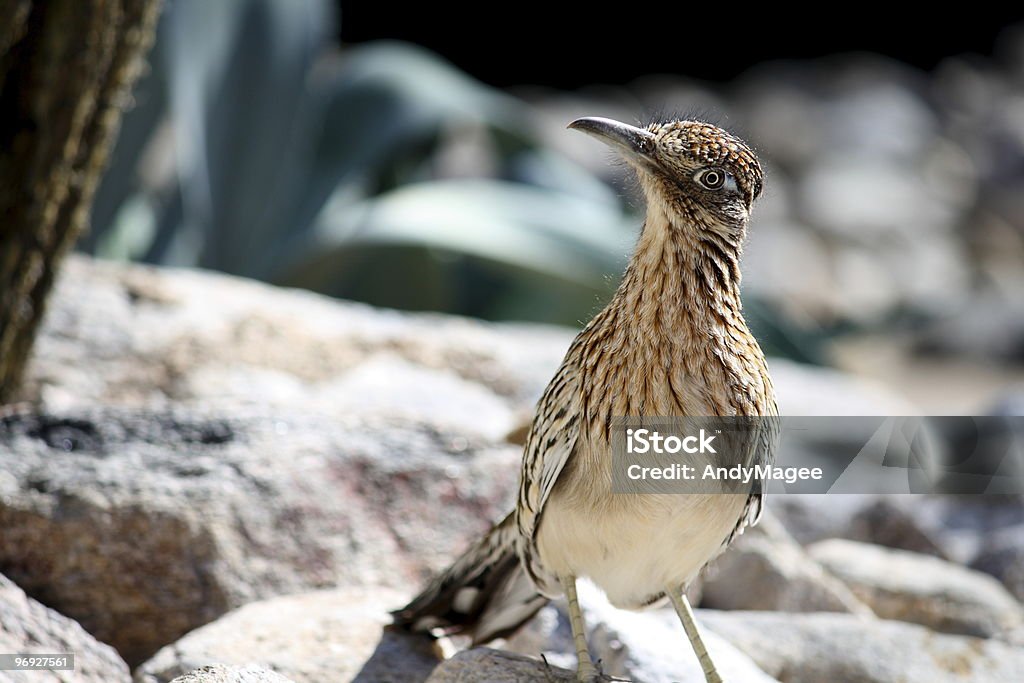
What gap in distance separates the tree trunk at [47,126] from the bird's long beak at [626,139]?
1.97 metres

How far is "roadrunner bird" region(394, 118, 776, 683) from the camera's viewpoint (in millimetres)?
2521

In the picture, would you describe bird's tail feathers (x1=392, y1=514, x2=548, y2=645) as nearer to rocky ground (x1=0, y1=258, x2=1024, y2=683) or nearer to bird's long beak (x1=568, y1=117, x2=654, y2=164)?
rocky ground (x1=0, y1=258, x2=1024, y2=683)

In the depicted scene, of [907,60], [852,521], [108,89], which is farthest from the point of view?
[907,60]

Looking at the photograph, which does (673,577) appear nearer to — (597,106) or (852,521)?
(852,521)

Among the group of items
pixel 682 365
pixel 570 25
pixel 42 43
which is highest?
pixel 570 25

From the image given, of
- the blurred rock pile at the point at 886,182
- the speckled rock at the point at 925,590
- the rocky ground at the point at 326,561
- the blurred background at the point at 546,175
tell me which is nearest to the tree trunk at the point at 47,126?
the rocky ground at the point at 326,561

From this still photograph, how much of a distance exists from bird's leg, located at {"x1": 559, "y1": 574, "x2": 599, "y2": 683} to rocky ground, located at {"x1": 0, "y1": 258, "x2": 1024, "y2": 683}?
0.20 ft

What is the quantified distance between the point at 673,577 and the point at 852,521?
2.16 m

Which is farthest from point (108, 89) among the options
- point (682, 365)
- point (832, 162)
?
point (832, 162)

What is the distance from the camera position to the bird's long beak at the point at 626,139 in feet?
Result: 8.30

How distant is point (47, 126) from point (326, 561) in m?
1.65

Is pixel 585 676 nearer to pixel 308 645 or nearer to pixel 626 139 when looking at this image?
pixel 308 645

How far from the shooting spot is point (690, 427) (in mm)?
2504

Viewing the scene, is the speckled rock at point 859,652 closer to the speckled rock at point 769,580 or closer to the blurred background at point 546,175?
the speckled rock at point 769,580
